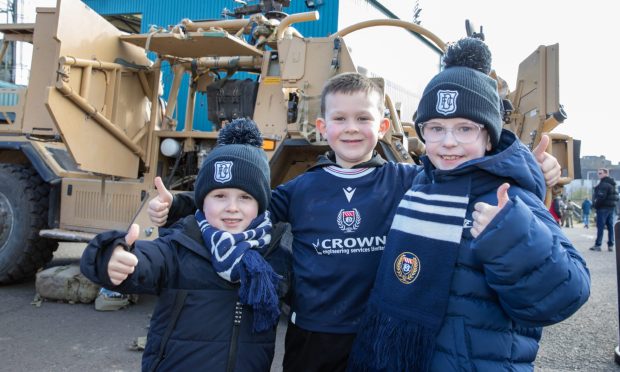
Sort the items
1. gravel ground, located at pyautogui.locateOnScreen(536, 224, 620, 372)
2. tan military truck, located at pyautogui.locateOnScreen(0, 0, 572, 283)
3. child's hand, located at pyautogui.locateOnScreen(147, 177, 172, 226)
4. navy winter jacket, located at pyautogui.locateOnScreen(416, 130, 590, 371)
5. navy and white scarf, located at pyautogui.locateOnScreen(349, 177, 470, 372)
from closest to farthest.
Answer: navy winter jacket, located at pyautogui.locateOnScreen(416, 130, 590, 371), navy and white scarf, located at pyautogui.locateOnScreen(349, 177, 470, 372), child's hand, located at pyautogui.locateOnScreen(147, 177, 172, 226), gravel ground, located at pyautogui.locateOnScreen(536, 224, 620, 372), tan military truck, located at pyautogui.locateOnScreen(0, 0, 572, 283)

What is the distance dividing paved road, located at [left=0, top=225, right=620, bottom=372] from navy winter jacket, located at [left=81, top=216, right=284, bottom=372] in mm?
1775

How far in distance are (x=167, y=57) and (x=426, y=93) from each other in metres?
4.10

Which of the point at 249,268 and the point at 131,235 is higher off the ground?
the point at 131,235

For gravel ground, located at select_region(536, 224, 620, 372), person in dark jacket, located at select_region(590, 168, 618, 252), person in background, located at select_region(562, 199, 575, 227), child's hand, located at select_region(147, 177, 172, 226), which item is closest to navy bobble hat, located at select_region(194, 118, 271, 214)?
child's hand, located at select_region(147, 177, 172, 226)

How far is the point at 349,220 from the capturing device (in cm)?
179

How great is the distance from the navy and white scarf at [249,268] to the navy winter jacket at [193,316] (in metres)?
0.05

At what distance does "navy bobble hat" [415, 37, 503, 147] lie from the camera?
1473mm

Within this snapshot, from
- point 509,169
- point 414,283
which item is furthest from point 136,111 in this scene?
point 509,169

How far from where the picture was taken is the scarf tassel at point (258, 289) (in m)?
1.59

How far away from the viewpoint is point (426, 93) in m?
1.57

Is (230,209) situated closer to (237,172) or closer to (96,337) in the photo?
(237,172)

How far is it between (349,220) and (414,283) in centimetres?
41

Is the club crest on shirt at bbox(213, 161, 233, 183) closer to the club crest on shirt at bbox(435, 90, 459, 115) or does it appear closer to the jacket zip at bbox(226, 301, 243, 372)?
the jacket zip at bbox(226, 301, 243, 372)

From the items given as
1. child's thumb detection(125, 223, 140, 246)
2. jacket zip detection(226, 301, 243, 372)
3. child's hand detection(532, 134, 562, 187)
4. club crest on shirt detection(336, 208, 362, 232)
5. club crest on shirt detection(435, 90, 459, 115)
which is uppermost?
club crest on shirt detection(435, 90, 459, 115)
